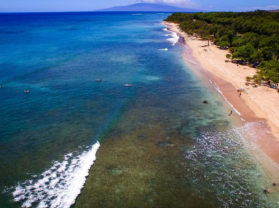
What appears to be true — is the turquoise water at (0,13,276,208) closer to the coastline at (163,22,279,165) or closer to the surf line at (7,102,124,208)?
the surf line at (7,102,124,208)

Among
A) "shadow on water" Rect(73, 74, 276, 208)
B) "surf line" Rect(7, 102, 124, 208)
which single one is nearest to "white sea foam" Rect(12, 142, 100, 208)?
"surf line" Rect(7, 102, 124, 208)

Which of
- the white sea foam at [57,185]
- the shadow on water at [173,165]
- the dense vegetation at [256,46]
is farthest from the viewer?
the dense vegetation at [256,46]

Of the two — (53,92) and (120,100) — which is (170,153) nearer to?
(120,100)

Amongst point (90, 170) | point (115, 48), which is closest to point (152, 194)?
point (90, 170)

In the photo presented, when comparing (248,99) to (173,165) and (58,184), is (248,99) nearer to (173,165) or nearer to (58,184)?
(173,165)

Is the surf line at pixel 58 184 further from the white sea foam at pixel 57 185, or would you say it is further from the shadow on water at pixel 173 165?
the shadow on water at pixel 173 165

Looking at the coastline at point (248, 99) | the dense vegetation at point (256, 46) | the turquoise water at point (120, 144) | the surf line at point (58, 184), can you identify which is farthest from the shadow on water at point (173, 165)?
the dense vegetation at point (256, 46)
